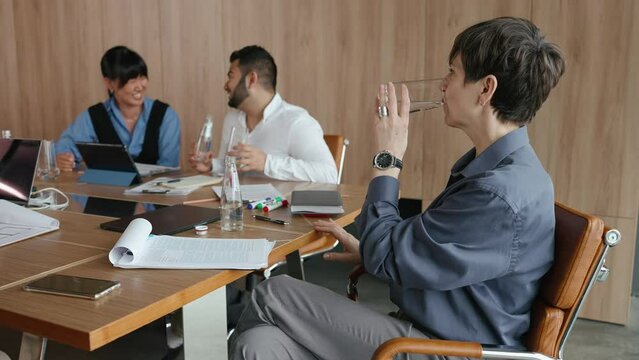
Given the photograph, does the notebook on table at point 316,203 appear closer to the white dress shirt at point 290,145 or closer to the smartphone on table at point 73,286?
the white dress shirt at point 290,145

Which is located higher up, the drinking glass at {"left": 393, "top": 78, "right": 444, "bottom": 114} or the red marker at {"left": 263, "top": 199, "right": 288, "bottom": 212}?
the drinking glass at {"left": 393, "top": 78, "right": 444, "bottom": 114}

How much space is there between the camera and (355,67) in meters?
3.49

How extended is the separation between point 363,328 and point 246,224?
1.72 feet

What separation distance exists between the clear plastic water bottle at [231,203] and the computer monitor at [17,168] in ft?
2.45

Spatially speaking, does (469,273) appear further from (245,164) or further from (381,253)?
(245,164)

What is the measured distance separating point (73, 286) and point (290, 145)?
1.70 metres

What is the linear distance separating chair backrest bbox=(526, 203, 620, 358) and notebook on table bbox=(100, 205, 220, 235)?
0.93m

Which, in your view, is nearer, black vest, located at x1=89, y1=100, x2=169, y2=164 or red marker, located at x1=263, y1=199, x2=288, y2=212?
red marker, located at x1=263, y1=199, x2=288, y2=212

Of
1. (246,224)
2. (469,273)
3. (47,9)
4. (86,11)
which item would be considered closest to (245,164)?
(246,224)

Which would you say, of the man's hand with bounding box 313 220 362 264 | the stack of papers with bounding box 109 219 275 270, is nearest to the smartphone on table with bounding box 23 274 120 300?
the stack of papers with bounding box 109 219 275 270

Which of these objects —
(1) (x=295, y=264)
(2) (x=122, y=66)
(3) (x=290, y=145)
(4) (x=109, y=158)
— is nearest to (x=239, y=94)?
(3) (x=290, y=145)

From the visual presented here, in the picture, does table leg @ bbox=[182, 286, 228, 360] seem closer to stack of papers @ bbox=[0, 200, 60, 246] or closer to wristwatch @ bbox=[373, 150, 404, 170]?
wristwatch @ bbox=[373, 150, 404, 170]

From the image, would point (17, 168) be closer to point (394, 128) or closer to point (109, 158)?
point (109, 158)

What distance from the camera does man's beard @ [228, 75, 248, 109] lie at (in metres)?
2.84
